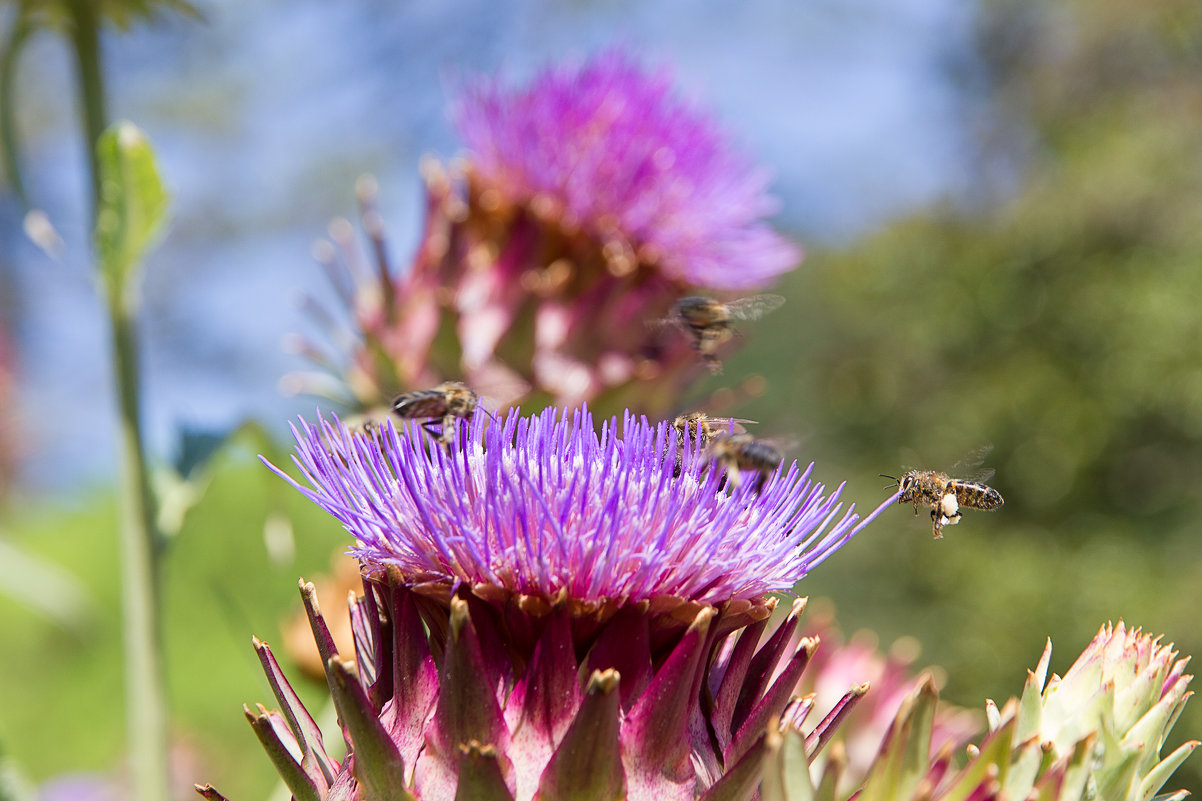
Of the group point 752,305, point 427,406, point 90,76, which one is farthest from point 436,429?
point 90,76

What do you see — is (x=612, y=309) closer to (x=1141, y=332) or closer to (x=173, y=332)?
(x=1141, y=332)

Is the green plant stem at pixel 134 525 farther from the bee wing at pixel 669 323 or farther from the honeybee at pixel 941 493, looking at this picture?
the honeybee at pixel 941 493

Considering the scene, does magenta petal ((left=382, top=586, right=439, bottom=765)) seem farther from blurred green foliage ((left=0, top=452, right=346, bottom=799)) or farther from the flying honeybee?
blurred green foliage ((left=0, top=452, right=346, bottom=799))

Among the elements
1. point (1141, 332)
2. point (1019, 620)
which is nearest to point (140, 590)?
point (1019, 620)

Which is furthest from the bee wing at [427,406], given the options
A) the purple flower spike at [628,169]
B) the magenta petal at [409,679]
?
the purple flower spike at [628,169]

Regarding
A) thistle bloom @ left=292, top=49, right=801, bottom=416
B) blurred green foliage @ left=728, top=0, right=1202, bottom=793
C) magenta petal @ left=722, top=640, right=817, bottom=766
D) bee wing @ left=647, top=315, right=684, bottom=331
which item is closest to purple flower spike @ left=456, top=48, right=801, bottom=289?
thistle bloom @ left=292, top=49, right=801, bottom=416

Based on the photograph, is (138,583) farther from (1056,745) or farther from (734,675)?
(1056,745)
